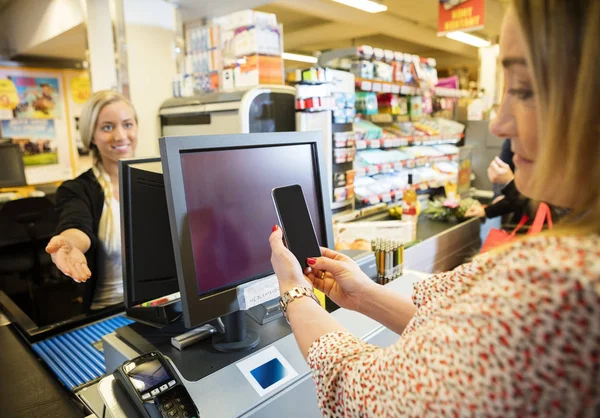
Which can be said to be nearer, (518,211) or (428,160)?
(518,211)

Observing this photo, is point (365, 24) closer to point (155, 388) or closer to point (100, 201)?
point (100, 201)

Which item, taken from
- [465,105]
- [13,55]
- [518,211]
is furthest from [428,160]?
[13,55]

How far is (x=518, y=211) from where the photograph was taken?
293cm

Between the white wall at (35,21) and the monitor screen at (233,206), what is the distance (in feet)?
12.4

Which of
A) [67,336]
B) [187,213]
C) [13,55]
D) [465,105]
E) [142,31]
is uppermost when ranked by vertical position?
[13,55]

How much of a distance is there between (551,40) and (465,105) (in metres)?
3.95

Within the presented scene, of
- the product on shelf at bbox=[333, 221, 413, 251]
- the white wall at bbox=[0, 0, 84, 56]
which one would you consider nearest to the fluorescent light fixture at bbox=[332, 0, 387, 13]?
the product on shelf at bbox=[333, 221, 413, 251]

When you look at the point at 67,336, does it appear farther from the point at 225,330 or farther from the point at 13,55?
the point at 13,55

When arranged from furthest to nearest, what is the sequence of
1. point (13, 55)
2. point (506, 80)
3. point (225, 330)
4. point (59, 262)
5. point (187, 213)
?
1. point (13, 55)
2. point (59, 262)
3. point (225, 330)
4. point (187, 213)
5. point (506, 80)

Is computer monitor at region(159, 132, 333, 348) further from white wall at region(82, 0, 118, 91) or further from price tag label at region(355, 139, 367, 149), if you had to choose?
white wall at region(82, 0, 118, 91)

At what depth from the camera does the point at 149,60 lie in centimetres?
334

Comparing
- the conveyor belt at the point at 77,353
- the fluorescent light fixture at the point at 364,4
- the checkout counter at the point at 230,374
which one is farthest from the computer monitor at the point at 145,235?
the fluorescent light fixture at the point at 364,4

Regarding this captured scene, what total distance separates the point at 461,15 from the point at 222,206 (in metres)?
4.36

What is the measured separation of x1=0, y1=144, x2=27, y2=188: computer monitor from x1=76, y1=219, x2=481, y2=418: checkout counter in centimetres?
446
